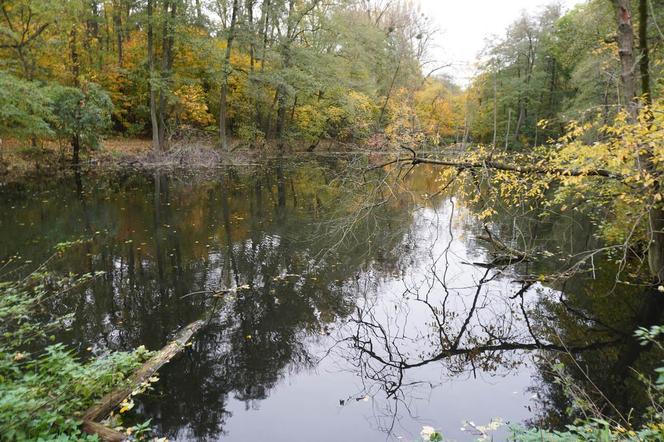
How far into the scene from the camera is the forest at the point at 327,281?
4.77m

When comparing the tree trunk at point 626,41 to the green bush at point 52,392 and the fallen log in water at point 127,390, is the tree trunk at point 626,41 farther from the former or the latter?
the green bush at point 52,392

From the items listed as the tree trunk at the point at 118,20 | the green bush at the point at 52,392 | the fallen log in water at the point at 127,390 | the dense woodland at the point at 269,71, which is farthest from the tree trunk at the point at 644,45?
the tree trunk at the point at 118,20

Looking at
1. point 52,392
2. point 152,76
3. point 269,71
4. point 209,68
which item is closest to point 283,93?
point 269,71

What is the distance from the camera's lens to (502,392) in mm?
5535

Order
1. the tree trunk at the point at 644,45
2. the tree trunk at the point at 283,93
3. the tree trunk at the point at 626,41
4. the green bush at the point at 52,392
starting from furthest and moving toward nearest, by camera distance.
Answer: the tree trunk at the point at 283,93 < the tree trunk at the point at 644,45 < the tree trunk at the point at 626,41 < the green bush at the point at 52,392

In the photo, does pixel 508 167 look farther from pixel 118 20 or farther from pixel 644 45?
pixel 118 20

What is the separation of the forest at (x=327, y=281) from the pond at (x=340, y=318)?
1.6 inches

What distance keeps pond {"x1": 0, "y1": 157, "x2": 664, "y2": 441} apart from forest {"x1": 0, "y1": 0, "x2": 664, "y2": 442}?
0.04 metres

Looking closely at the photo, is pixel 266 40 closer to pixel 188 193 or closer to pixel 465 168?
pixel 188 193

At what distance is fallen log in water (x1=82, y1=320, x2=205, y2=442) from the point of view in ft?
12.5

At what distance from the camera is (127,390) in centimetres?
450

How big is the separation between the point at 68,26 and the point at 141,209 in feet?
44.5

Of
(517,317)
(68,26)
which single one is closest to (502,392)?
(517,317)

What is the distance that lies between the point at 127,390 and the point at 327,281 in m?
4.81
